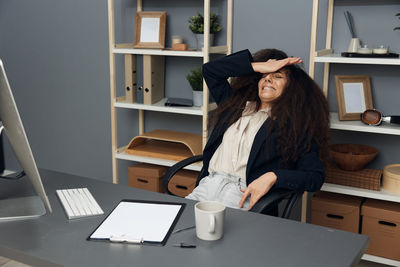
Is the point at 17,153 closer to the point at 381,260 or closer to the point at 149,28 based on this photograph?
the point at 149,28

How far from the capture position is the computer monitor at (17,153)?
3.46 ft

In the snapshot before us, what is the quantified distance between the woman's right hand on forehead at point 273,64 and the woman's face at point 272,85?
0.04 metres

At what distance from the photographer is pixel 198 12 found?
9.50ft

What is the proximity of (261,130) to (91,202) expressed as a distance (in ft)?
2.69

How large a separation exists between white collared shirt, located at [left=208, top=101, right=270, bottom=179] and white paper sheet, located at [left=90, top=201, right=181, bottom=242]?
57 cm

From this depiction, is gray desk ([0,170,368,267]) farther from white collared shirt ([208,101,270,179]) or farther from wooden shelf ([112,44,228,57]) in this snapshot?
wooden shelf ([112,44,228,57])

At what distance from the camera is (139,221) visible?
4.28ft

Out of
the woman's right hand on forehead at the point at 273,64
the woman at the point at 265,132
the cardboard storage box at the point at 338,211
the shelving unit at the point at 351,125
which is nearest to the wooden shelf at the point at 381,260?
the shelving unit at the point at 351,125

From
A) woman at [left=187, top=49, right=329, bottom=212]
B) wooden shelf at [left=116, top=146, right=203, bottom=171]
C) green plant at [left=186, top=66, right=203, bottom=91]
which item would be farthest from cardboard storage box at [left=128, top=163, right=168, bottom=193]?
woman at [left=187, top=49, right=329, bottom=212]

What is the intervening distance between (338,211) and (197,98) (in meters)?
1.08

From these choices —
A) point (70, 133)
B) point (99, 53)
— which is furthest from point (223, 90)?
point (70, 133)

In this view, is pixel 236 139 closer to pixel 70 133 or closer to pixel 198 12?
pixel 198 12

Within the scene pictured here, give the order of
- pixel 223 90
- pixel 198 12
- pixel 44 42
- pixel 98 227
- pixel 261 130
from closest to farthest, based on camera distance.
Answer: pixel 98 227 → pixel 261 130 → pixel 223 90 → pixel 198 12 → pixel 44 42

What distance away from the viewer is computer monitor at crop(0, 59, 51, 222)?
1.05 meters
